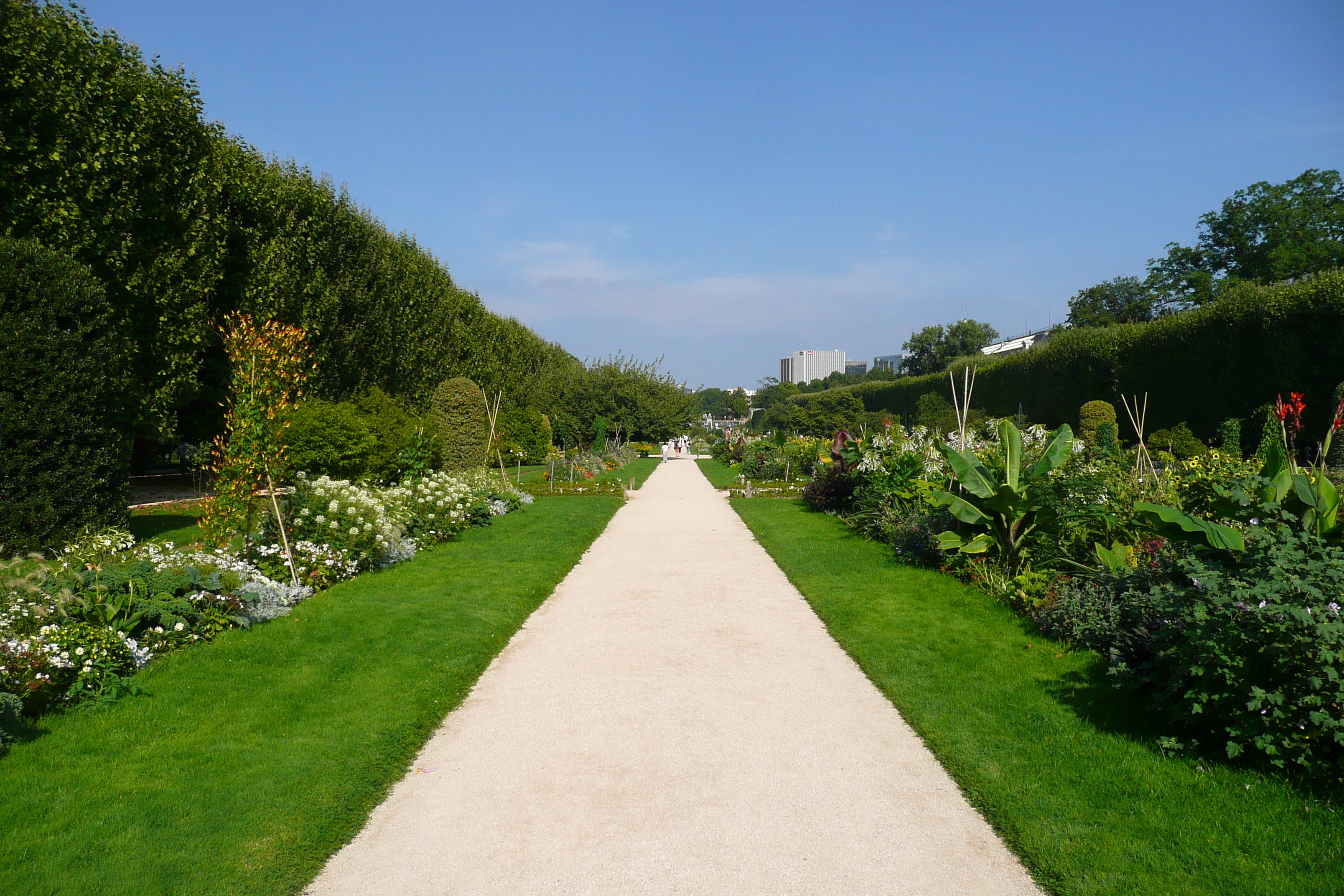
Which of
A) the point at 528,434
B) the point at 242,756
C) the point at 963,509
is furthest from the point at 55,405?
the point at 528,434

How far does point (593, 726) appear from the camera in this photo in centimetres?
479

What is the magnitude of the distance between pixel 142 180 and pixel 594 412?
24397 millimetres

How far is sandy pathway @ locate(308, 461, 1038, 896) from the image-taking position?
10.4 feet

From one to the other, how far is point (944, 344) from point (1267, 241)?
38.8 metres

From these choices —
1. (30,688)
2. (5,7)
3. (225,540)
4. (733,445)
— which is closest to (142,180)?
(5,7)

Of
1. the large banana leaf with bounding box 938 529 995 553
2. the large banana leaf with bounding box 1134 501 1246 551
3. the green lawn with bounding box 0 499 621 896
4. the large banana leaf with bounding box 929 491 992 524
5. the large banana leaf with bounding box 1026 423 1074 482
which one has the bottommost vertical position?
the green lawn with bounding box 0 499 621 896

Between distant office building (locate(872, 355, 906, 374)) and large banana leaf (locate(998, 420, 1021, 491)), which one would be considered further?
distant office building (locate(872, 355, 906, 374))

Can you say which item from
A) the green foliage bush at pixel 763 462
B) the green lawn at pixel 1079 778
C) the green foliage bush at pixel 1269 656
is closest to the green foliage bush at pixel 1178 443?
the green foliage bush at pixel 763 462

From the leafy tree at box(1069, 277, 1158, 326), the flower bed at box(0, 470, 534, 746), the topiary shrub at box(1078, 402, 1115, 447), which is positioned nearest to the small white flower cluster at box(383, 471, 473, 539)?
the flower bed at box(0, 470, 534, 746)

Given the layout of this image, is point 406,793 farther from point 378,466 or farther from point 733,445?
point 733,445

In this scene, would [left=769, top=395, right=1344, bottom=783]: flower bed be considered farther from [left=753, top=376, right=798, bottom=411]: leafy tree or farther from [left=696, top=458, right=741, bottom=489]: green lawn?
[left=753, top=376, right=798, bottom=411]: leafy tree

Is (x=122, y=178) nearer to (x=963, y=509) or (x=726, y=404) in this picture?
(x=963, y=509)

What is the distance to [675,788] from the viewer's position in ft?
13.0

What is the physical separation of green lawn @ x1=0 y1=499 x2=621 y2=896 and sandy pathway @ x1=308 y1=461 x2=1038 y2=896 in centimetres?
25
